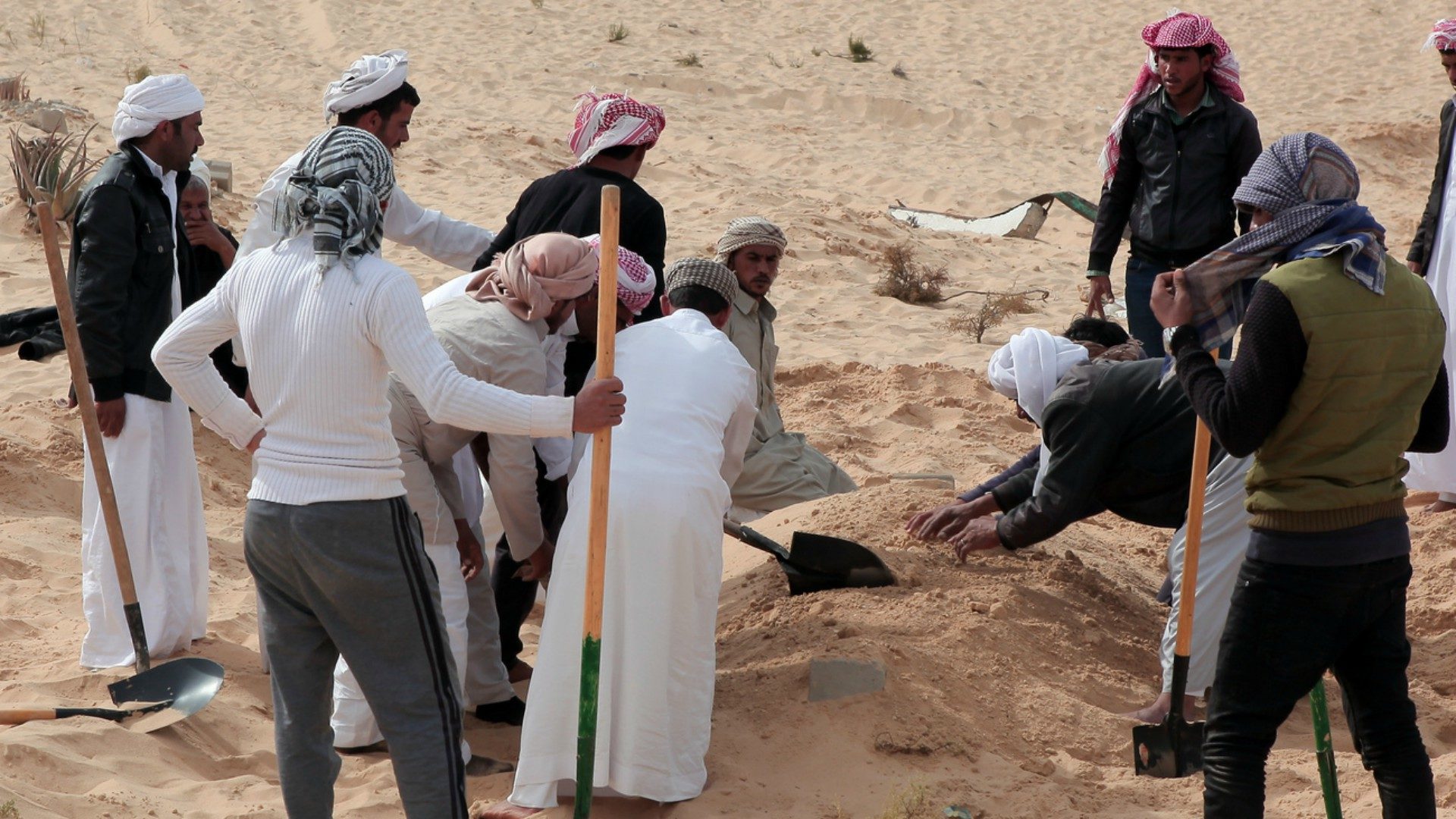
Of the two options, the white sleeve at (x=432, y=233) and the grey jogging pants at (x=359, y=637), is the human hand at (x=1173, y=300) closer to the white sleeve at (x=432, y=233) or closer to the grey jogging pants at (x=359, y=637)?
the grey jogging pants at (x=359, y=637)

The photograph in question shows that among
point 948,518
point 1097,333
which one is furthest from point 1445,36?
point 948,518

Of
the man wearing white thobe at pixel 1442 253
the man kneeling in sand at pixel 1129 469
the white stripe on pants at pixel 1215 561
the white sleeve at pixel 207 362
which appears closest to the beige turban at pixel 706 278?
the man kneeling in sand at pixel 1129 469

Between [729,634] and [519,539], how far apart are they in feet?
3.13

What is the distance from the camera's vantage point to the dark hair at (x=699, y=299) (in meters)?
4.14

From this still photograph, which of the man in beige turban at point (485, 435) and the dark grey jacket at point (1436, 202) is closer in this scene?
the man in beige turban at point (485, 435)

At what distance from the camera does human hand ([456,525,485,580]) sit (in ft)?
14.0

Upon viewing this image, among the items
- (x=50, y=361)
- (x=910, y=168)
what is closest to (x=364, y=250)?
(x=50, y=361)

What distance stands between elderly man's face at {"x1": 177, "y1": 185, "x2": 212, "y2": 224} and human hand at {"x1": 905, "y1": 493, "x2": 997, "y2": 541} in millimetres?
2603

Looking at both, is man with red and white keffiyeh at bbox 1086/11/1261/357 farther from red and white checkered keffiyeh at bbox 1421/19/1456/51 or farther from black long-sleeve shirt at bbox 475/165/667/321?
black long-sleeve shirt at bbox 475/165/667/321

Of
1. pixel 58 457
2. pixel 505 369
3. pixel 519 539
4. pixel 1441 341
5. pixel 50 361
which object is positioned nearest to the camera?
pixel 1441 341

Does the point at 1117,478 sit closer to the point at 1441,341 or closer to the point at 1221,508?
the point at 1221,508

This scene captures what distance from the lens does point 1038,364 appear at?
4.51 metres

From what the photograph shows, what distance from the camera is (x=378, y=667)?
123 inches

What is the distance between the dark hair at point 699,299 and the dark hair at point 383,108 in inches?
43.6
